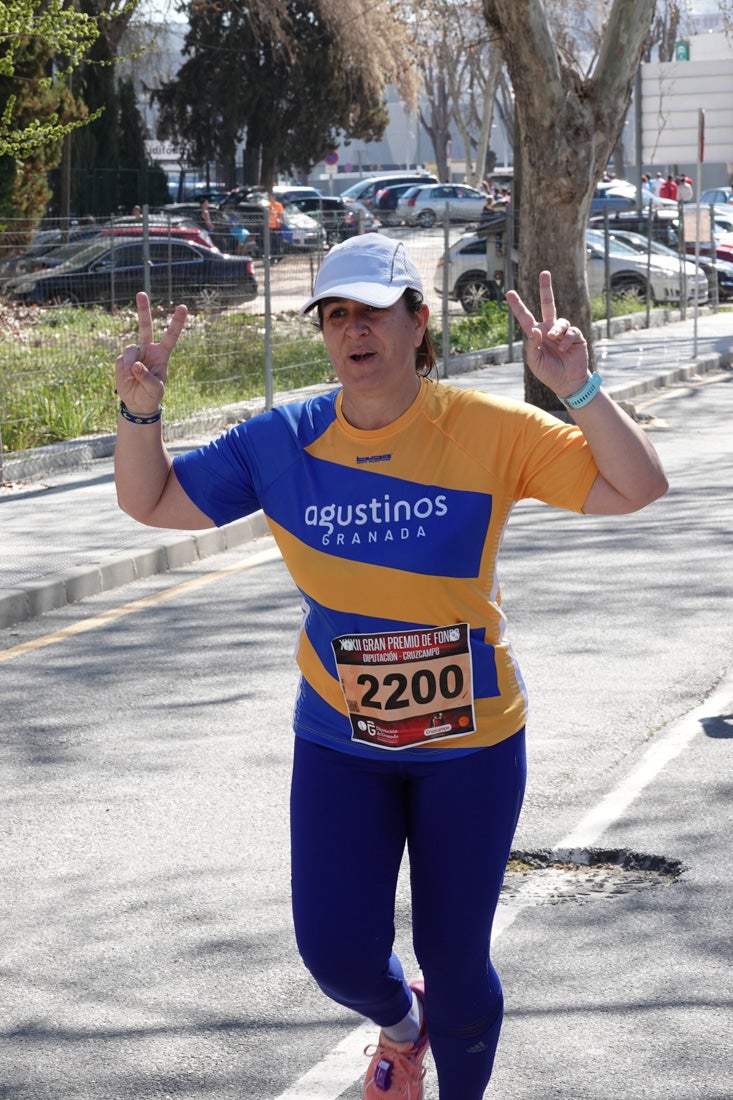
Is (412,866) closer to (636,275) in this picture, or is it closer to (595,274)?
(595,274)

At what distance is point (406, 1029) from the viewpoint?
3506 mm

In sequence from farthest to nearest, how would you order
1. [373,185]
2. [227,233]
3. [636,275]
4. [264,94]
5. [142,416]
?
1. [373,185]
2. [264,94]
3. [636,275]
4. [227,233]
5. [142,416]

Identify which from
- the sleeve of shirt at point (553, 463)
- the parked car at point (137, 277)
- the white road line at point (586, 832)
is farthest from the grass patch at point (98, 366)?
the sleeve of shirt at point (553, 463)

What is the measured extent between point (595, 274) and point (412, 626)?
2548 centimetres

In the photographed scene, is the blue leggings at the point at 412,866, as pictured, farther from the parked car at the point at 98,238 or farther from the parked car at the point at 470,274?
the parked car at the point at 470,274

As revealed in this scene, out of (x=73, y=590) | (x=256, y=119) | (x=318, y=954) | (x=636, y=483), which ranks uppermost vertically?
(x=256, y=119)

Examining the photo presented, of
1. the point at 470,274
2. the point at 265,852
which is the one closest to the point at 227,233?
the point at 265,852

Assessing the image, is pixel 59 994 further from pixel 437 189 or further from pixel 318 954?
pixel 437 189

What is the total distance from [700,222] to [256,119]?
30.7 m

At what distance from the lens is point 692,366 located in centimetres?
2150

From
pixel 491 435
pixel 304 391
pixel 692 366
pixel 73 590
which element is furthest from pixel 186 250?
pixel 491 435

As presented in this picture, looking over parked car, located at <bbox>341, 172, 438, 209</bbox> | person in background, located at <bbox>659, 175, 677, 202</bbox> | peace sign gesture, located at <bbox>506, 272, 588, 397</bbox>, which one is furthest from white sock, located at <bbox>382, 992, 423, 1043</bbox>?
parked car, located at <bbox>341, 172, 438, 209</bbox>

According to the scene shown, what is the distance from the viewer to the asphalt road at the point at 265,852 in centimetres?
392

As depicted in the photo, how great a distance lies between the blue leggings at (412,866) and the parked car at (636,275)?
2526 cm
